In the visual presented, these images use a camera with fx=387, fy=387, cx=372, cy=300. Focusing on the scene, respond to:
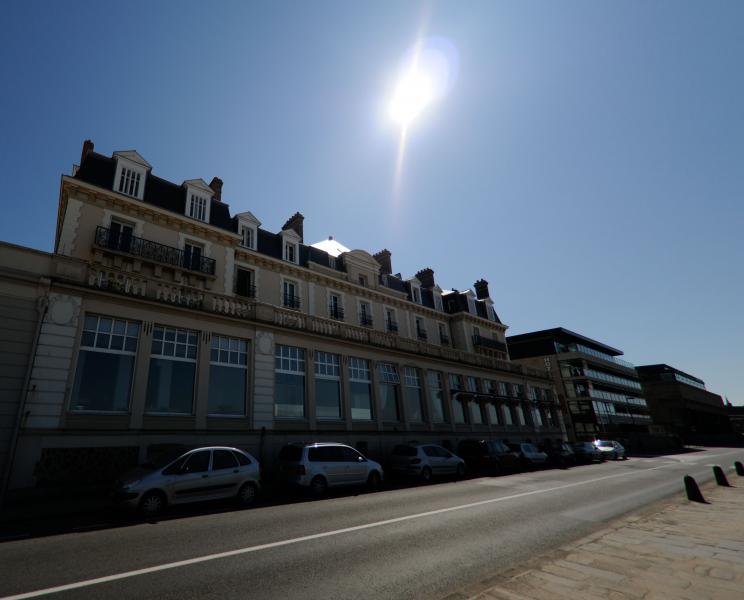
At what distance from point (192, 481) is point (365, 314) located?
19874 millimetres

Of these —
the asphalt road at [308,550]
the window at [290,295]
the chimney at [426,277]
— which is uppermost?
the chimney at [426,277]

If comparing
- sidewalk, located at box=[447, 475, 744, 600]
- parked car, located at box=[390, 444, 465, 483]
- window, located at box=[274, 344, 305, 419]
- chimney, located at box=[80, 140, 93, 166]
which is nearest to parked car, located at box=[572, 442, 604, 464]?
parked car, located at box=[390, 444, 465, 483]

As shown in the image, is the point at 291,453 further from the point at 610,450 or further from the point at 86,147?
the point at 610,450

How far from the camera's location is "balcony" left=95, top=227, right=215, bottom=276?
17.8 meters

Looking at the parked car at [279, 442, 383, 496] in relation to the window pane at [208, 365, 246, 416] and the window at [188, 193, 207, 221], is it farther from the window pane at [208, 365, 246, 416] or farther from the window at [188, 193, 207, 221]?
the window at [188, 193, 207, 221]

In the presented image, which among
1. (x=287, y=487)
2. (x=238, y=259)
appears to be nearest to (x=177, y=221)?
(x=238, y=259)

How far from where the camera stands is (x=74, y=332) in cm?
1318

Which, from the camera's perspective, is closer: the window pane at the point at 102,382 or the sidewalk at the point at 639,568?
the sidewalk at the point at 639,568

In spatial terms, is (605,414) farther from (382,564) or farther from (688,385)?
(382,564)

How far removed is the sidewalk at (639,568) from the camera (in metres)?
4.41

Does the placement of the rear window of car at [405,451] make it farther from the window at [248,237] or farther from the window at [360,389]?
the window at [248,237]

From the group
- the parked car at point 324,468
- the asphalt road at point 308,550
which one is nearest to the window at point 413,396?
the parked car at point 324,468

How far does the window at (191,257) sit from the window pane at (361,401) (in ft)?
33.8

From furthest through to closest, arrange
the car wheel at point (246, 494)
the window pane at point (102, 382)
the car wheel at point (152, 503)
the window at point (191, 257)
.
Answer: the window at point (191, 257) → the window pane at point (102, 382) → the car wheel at point (246, 494) → the car wheel at point (152, 503)
